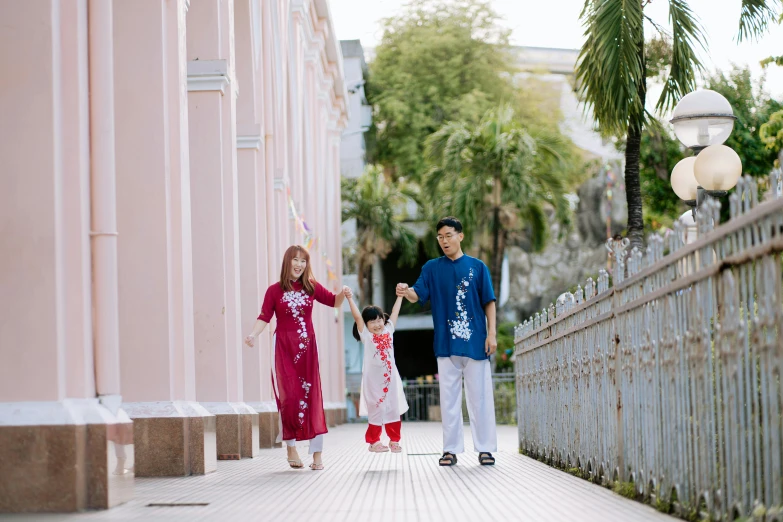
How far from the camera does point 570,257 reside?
53.9 meters

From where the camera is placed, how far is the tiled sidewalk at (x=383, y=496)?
6.40m

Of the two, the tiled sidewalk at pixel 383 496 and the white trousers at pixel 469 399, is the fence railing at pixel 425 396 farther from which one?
the tiled sidewalk at pixel 383 496

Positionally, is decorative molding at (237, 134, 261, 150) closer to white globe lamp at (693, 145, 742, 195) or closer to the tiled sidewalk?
the tiled sidewalk

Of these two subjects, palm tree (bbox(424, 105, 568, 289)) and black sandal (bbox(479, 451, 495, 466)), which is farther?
palm tree (bbox(424, 105, 568, 289))

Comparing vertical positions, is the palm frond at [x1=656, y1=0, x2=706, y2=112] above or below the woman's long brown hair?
above

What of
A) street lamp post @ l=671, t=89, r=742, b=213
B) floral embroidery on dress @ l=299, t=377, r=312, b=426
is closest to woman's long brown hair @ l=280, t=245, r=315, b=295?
floral embroidery on dress @ l=299, t=377, r=312, b=426

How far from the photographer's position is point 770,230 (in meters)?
4.68

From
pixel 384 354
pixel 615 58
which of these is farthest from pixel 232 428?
pixel 615 58

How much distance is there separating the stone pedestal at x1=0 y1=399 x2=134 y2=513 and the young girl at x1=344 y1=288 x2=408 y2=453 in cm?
493

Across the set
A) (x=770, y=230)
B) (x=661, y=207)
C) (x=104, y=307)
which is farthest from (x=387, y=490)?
(x=661, y=207)

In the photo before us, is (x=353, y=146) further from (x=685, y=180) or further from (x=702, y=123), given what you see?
(x=702, y=123)

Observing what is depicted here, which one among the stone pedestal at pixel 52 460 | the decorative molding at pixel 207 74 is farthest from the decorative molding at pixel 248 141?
the stone pedestal at pixel 52 460

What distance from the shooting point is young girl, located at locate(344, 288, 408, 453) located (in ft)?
38.9

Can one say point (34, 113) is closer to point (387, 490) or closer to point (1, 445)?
point (1, 445)
